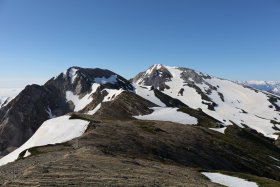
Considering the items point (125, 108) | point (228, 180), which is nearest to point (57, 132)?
point (228, 180)

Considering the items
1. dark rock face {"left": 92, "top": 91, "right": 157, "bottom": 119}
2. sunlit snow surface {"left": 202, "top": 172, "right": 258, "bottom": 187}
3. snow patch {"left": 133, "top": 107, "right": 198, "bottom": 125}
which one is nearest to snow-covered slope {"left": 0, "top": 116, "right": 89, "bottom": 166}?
sunlit snow surface {"left": 202, "top": 172, "right": 258, "bottom": 187}

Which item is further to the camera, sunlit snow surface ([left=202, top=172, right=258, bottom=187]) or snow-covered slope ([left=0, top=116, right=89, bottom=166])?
snow-covered slope ([left=0, top=116, right=89, bottom=166])

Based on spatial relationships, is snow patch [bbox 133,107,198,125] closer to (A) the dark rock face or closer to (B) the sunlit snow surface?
(A) the dark rock face

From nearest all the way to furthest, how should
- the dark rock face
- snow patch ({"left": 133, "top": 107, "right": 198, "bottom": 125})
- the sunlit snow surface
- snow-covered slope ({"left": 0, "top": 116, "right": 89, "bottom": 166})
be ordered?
the sunlit snow surface, snow-covered slope ({"left": 0, "top": 116, "right": 89, "bottom": 166}), snow patch ({"left": 133, "top": 107, "right": 198, "bottom": 125}), the dark rock face

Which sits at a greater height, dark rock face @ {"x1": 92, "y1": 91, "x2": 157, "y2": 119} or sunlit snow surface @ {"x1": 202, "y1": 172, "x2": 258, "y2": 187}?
dark rock face @ {"x1": 92, "y1": 91, "x2": 157, "y2": 119}

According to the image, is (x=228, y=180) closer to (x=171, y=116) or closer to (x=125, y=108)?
(x=171, y=116)

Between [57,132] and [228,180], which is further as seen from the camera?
[57,132]

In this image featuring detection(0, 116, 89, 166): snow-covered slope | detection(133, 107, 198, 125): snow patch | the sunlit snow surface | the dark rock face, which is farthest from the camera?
the dark rock face

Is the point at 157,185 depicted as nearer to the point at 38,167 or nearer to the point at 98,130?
the point at 38,167

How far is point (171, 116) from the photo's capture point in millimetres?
148500

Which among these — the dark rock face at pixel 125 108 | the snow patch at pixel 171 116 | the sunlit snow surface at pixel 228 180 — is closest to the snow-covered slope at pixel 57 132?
the sunlit snow surface at pixel 228 180

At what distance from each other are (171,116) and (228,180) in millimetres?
94170

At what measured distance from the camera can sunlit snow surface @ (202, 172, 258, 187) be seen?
51.7 meters

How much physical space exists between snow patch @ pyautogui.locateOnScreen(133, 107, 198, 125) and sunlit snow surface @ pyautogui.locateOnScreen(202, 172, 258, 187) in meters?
83.7
